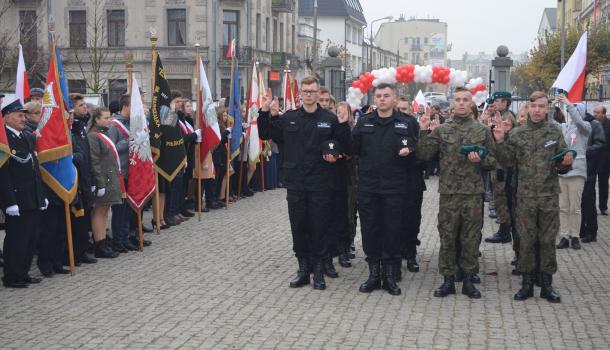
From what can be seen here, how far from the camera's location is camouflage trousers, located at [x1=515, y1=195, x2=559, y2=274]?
8.38 m

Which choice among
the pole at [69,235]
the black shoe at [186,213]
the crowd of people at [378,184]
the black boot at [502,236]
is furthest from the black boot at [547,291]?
the black shoe at [186,213]

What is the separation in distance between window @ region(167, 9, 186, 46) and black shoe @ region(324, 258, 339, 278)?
38780mm

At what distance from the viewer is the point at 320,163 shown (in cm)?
888

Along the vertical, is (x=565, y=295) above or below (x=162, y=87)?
below

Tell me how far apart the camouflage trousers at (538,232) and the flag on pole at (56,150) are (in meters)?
4.91

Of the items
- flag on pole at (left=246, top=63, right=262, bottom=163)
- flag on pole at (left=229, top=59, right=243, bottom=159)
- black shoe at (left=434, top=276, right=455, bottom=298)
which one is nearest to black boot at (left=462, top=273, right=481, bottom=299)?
black shoe at (left=434, top=276, right=455, bottom=298)

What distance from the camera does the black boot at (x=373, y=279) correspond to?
8742 mm

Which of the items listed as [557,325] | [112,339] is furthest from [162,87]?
[557,325]

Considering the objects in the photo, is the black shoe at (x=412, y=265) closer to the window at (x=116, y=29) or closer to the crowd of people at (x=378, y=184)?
the crowd of people at (x=378, y=184)

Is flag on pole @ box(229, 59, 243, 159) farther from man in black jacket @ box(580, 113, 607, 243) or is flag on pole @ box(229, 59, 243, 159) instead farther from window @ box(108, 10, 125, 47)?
window @ box(108, 10, 125, 47)

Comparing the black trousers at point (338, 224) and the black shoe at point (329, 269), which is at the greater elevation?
the black trousers at point (338, 224)

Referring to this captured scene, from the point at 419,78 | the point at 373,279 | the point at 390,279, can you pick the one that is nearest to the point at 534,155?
the point at 390,279

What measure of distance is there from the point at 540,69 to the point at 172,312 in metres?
34.4

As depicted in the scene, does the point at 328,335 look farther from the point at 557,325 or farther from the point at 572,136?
the point at 572,136
